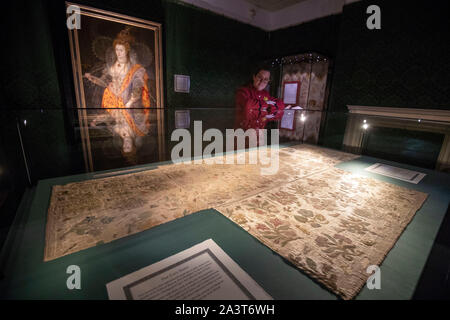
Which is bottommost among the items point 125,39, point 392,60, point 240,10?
point 392,60

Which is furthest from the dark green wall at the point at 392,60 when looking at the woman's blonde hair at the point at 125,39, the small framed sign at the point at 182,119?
the woman's blonde hair at the point at 125,39

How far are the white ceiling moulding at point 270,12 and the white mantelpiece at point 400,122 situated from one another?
198 cm

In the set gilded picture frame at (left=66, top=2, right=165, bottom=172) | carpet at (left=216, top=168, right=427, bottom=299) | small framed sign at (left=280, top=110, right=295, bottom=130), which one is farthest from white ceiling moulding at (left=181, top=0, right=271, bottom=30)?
carpet at (left=216, top=168, right=427, bottom=299)

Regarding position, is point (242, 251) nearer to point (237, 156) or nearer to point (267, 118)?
point (237, 156)

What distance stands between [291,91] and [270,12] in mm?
2004

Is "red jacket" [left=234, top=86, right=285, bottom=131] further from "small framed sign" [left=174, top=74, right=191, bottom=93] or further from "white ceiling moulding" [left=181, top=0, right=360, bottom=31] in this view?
"white ceiling moulding" [left=181, top=0, right=360, bottom=31]

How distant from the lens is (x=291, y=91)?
461 cm

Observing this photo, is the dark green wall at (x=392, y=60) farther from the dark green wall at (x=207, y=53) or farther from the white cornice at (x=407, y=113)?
the dark green wall at (x=207, y=53)

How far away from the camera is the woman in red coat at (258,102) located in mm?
4145

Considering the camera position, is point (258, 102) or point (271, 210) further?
point (258, 102)

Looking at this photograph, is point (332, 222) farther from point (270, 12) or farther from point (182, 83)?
point (270, 12)

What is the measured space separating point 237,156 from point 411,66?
2775mm

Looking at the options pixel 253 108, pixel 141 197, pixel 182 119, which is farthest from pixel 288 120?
pixel 141 197
